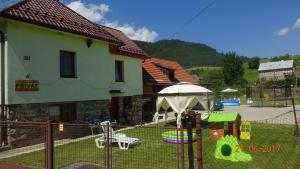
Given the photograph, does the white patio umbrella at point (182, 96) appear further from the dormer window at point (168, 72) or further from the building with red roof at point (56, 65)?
the dormer window at point (168, 72)

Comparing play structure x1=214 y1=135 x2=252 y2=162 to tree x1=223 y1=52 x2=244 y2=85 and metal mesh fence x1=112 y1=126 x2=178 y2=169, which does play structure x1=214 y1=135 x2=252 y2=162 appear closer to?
metal mesh fence x1=112 y1=126 x2=178 y2=169

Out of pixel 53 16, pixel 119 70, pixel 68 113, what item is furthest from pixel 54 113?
pixel 119 70

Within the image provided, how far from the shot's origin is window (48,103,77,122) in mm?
14906

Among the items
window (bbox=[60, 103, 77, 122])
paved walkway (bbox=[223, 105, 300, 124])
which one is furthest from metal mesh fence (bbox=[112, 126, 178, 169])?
paved walkway (bbox=[223, 105, 300, 124])

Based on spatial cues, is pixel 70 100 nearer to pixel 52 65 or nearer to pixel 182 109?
pixel 52 65

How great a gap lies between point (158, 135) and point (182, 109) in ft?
10.9

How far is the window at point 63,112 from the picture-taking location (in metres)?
14.9

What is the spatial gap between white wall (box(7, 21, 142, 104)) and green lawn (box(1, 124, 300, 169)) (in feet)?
9.96

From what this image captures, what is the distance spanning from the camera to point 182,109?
17.6 meters

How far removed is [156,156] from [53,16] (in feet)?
28.2

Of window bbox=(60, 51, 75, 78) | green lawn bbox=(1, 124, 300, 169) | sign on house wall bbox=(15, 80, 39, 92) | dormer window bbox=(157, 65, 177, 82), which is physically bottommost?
green lawn bbox=(1, 124, 300, 169)

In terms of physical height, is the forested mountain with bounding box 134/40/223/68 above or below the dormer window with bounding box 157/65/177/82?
above

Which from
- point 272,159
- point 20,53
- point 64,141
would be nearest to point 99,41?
point 20,53

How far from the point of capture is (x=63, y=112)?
15.6 m
